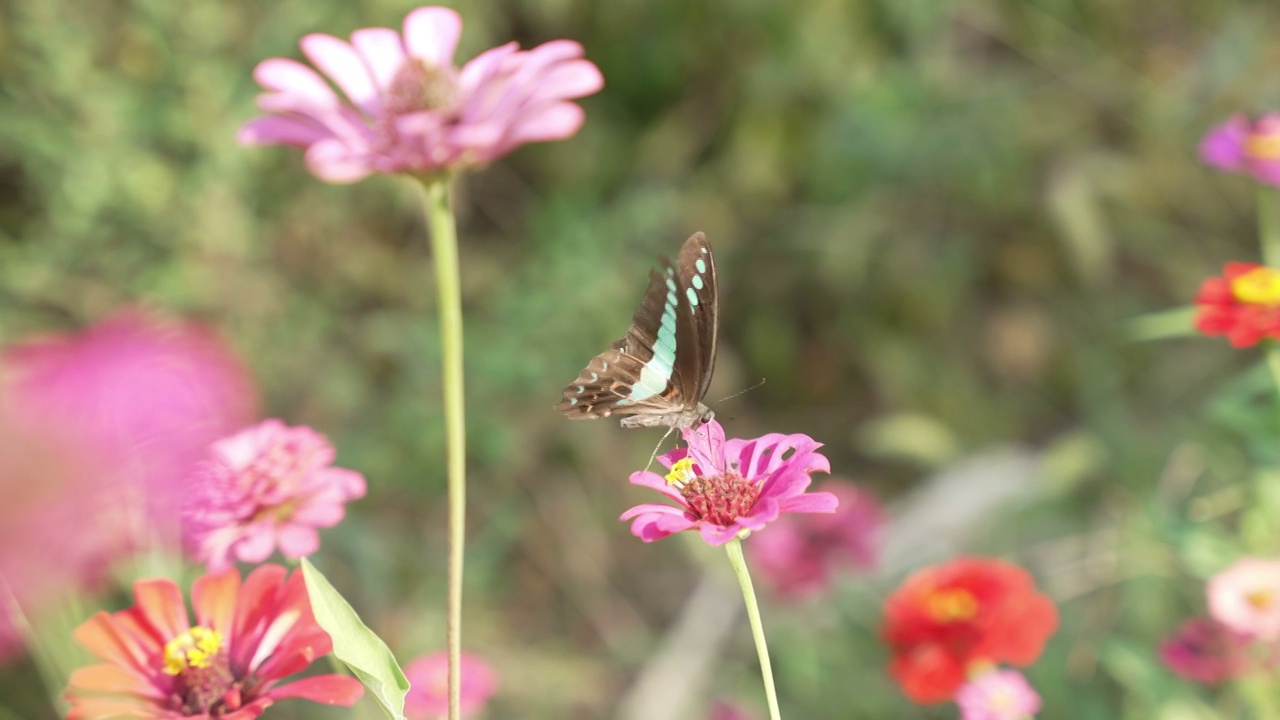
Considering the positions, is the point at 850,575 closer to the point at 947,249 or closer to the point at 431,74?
the point at 947,249

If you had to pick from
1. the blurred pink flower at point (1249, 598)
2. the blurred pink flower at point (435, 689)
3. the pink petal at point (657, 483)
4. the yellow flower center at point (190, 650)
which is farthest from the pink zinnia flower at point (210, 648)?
the blurred pink flower at point (1249, 598)

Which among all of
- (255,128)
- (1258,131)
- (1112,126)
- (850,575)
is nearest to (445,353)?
(255,128)

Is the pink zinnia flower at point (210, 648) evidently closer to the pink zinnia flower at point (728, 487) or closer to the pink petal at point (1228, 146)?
the pink zinnia flower at point (728, 487)

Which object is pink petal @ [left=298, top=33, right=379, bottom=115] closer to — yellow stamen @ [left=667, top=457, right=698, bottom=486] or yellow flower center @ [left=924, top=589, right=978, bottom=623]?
yellow stamen @ [left=667, top=457, right=698, bottom=486]

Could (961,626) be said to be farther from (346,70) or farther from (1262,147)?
(346,70)

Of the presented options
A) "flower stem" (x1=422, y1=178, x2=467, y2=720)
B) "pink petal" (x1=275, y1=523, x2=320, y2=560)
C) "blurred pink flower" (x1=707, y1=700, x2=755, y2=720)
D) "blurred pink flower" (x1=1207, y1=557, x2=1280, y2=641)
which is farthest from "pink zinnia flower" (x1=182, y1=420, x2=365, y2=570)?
"blurred pink flower" (x1=707, y1=700, x2=755, y2=720)
